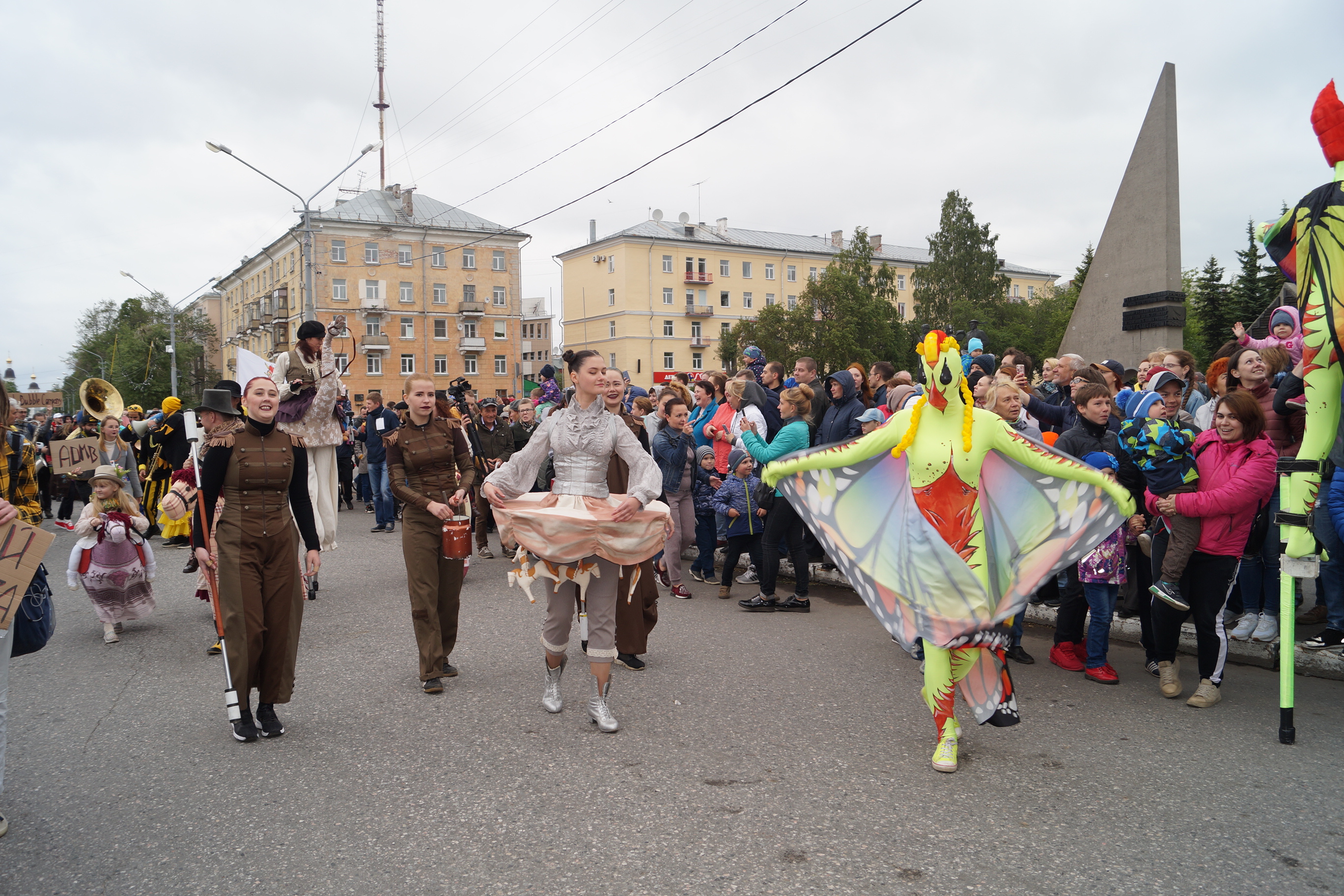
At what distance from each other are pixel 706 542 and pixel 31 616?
21.7 feet

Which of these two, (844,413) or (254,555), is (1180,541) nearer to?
(844,413)

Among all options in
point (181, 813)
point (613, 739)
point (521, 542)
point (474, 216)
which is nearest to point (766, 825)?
point (613, 739)

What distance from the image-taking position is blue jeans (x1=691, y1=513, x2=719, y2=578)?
9.52 meters

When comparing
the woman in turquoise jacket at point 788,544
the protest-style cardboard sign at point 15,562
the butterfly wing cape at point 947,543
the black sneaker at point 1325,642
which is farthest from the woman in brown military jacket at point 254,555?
the black sneaker at point 1325,642

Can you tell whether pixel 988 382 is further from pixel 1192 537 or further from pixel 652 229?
pixel 652 229

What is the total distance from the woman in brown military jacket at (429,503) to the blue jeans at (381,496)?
8.08 metres

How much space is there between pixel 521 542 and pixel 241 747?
1.95 metres

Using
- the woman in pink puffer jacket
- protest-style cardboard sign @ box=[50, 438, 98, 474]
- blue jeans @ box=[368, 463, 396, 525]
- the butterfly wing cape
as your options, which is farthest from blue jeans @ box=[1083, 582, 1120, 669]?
protest-style cardboard sign @ box=[50, 438, 98, 474]

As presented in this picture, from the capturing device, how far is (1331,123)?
4.19 m

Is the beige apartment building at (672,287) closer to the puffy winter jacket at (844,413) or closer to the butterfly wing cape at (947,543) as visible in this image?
the puffy winter jacket at (844,413)

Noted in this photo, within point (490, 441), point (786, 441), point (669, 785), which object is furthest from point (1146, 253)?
point (669, 785)

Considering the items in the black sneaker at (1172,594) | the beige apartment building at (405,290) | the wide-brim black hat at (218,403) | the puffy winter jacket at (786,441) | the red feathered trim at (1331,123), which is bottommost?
the black sneaker at (1172,594)

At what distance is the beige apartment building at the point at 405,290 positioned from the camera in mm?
62562

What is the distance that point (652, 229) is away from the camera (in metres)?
70.7
